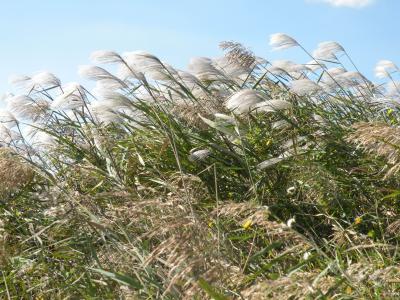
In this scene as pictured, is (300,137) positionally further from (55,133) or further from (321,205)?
(55,133)

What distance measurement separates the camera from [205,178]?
399 centimetres

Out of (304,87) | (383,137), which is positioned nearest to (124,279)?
(383,137)

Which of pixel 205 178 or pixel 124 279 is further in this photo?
pixel 205 178

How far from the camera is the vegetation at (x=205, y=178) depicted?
2717 mm

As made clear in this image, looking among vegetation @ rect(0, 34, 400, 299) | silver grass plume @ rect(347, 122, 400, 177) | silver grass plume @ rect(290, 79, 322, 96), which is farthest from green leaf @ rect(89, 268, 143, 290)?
silver grass plume @ rect(290, 79, 322, 96)

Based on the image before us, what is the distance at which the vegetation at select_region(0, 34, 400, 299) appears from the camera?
2717 millimetres

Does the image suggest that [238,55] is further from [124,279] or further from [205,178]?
[124,279]

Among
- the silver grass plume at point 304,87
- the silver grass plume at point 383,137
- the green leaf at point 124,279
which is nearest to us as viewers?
the green leaf at point 124,279

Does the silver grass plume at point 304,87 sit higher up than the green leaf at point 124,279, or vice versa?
the silver grass plume at point 304,87

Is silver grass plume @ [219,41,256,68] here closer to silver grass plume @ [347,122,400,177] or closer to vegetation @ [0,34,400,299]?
vegetation @ [0,34,400,299]

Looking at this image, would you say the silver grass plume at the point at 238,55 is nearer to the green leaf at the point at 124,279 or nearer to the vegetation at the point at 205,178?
the vegetation at the point at 205,178

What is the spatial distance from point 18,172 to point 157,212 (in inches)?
39.5

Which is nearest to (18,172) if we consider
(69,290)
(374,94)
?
(69,290)

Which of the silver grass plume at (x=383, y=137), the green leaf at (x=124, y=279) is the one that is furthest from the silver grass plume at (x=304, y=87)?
the green leaf at (x=124, y=279)
